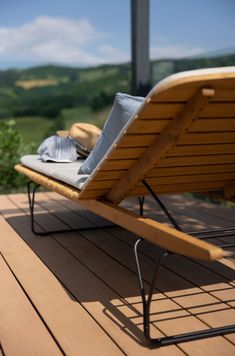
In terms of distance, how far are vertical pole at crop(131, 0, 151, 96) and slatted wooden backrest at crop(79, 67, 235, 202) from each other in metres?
2.45

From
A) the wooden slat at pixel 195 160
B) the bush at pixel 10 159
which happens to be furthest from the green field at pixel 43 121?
the wooden slat at pixel 195 160

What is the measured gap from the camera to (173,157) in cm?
234

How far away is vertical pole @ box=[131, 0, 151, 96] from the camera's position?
192 inches

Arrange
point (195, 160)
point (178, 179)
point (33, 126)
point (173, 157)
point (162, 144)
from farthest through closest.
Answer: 1. point (33, 126)
2. point (178, 179)
3. point (195, 160)
4. point (173, 157)
5. point (162, 144)

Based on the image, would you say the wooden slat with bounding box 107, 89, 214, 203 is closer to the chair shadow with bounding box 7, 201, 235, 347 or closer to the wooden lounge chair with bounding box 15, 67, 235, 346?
the wooden lounge chair with bounding box 15, 67, 235, 346

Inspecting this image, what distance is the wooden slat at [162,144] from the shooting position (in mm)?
1888

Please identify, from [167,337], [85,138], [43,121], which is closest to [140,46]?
[85,138]

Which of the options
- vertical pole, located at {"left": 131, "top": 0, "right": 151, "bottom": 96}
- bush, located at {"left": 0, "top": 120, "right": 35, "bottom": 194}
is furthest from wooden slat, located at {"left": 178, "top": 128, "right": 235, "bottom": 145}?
bush, located at {"left": 0, "top": 120, "right": 35, "bottom": 194}

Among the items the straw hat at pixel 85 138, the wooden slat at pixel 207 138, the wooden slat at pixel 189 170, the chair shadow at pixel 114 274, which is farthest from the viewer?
the straw hat at pixel 85 138

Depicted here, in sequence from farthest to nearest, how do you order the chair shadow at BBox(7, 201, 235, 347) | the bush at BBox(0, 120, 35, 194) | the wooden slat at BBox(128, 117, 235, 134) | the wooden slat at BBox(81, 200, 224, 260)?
1. the bush at BBox(0, 120, 35, 194)
2. the chair shadow at BBox(7, 201, 235, 347)
3. the wooden slat at BBox(128, 117, 235, 134)
4. the wooden slat at BBox(81, 200, 224, 260)

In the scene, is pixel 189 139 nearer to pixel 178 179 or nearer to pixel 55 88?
pixel 178 179

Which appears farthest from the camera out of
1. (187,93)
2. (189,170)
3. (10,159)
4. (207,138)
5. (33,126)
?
(33,126)

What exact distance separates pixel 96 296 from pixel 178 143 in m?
0.79

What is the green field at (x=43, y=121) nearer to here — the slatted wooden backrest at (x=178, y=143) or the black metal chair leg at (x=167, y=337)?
the slatted wooden backrest at (x=178, y=143)
